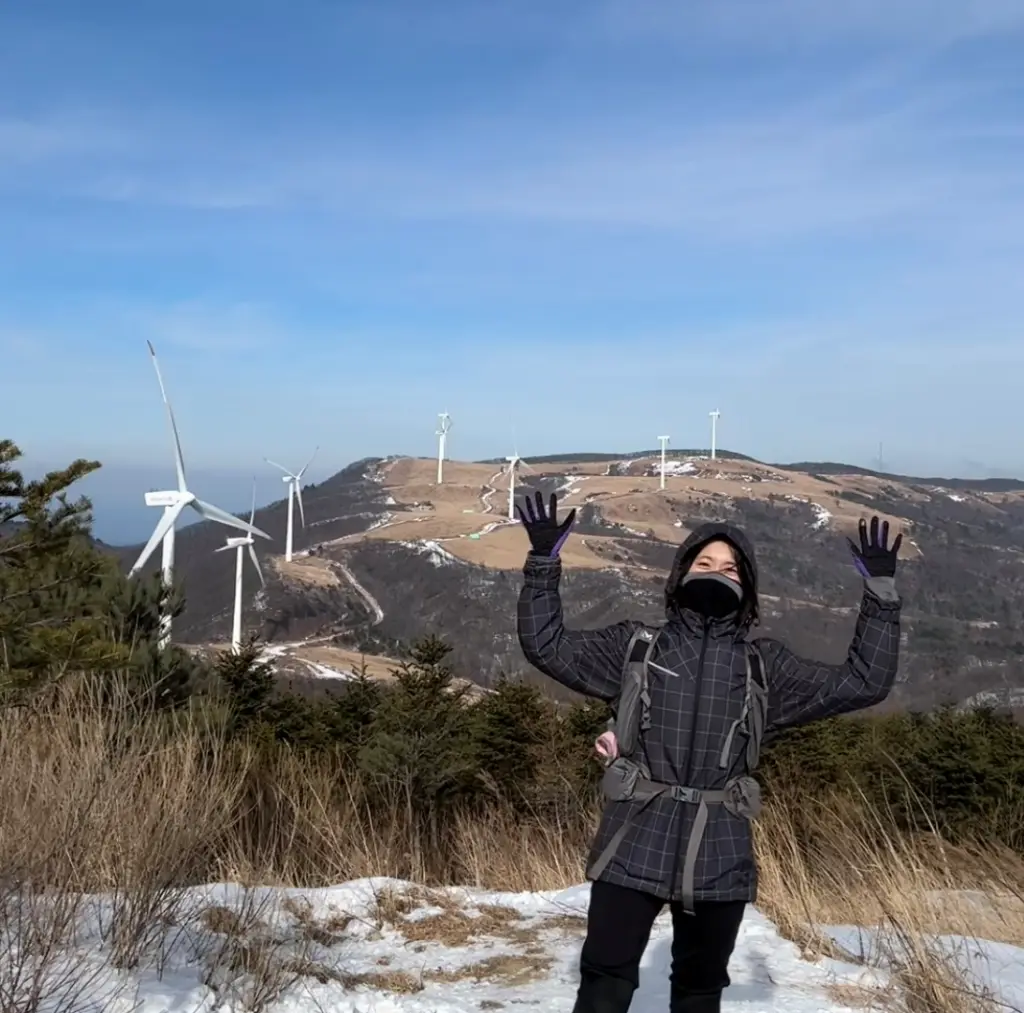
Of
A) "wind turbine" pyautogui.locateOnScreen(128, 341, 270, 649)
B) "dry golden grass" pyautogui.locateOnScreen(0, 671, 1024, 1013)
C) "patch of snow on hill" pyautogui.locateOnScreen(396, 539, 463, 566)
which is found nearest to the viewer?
"dry golden grass" pyautogui.locateOnScreen(0, 671, 1024, 1013)

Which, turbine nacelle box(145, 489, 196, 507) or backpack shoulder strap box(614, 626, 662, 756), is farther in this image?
turbine nacelle box(145, 489, 196, 507)

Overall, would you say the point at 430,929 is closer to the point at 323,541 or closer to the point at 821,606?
the point at 821,606

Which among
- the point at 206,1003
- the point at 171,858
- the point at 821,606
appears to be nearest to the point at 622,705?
the point at 206,1003

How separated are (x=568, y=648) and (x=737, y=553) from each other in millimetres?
620

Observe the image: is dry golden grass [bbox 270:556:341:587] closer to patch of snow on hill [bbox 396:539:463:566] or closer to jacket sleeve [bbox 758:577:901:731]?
patch of snow on hill [bbox 396:539:463:566]

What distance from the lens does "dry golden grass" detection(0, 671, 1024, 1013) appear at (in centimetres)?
370

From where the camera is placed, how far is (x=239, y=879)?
5.16m

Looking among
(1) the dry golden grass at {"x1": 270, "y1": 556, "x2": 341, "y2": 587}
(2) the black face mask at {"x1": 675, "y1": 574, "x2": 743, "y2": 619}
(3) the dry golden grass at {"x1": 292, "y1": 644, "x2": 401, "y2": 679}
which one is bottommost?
(3) the dry golden grass at {"x1": 292, "y1": 644, "x2": 401, "y2": 679}

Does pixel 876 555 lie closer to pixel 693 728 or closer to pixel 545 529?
pixel 693 728

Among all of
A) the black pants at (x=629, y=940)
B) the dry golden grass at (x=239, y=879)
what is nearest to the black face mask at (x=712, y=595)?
the black pants at (x=629, y=940)

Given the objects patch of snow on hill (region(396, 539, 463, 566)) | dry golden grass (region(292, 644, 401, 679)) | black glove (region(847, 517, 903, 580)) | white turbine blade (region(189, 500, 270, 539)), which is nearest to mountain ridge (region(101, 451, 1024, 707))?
patch of snow on hill (region(396, 539, 463, 566))

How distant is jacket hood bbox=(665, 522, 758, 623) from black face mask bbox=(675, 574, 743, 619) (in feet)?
0.23

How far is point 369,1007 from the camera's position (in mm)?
4168

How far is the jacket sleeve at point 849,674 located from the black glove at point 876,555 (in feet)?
0.10
